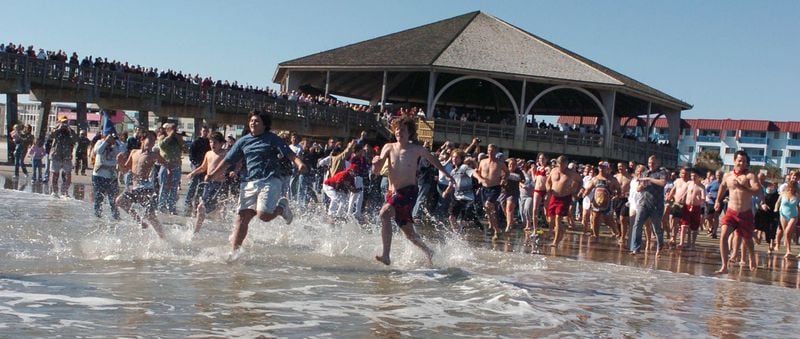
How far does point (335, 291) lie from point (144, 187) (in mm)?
4246

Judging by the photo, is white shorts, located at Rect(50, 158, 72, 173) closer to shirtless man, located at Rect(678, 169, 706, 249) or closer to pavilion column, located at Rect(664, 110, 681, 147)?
shirtless man, located at Rect(678, 169, 706, 249)

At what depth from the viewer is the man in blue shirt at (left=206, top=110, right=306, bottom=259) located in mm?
9656

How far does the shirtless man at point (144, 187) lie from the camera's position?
11203 millimetres

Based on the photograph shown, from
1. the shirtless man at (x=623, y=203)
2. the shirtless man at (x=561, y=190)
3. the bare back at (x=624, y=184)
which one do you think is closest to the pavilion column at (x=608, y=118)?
the shirtless man at (x=623, y=203)

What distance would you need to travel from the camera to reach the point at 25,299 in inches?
290

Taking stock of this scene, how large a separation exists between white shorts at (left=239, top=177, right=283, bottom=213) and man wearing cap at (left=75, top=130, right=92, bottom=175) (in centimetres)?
1993

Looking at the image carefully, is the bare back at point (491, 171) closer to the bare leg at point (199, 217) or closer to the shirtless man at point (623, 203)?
the shirtless man at point (623, 203)

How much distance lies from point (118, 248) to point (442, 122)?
28.7m

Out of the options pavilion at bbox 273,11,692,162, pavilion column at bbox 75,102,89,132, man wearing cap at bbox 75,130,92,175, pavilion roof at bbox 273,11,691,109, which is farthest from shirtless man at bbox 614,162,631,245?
pavilion column at bbox 75,102,89,132

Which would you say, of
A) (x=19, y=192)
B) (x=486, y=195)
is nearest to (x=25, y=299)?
(x=486, y=195)

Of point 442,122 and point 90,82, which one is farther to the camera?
point 442,122

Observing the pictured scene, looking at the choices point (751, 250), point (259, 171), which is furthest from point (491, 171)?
point (259, 171)

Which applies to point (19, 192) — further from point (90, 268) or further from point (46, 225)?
point (90, 268)

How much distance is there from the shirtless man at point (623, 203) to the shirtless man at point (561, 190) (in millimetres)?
1910
